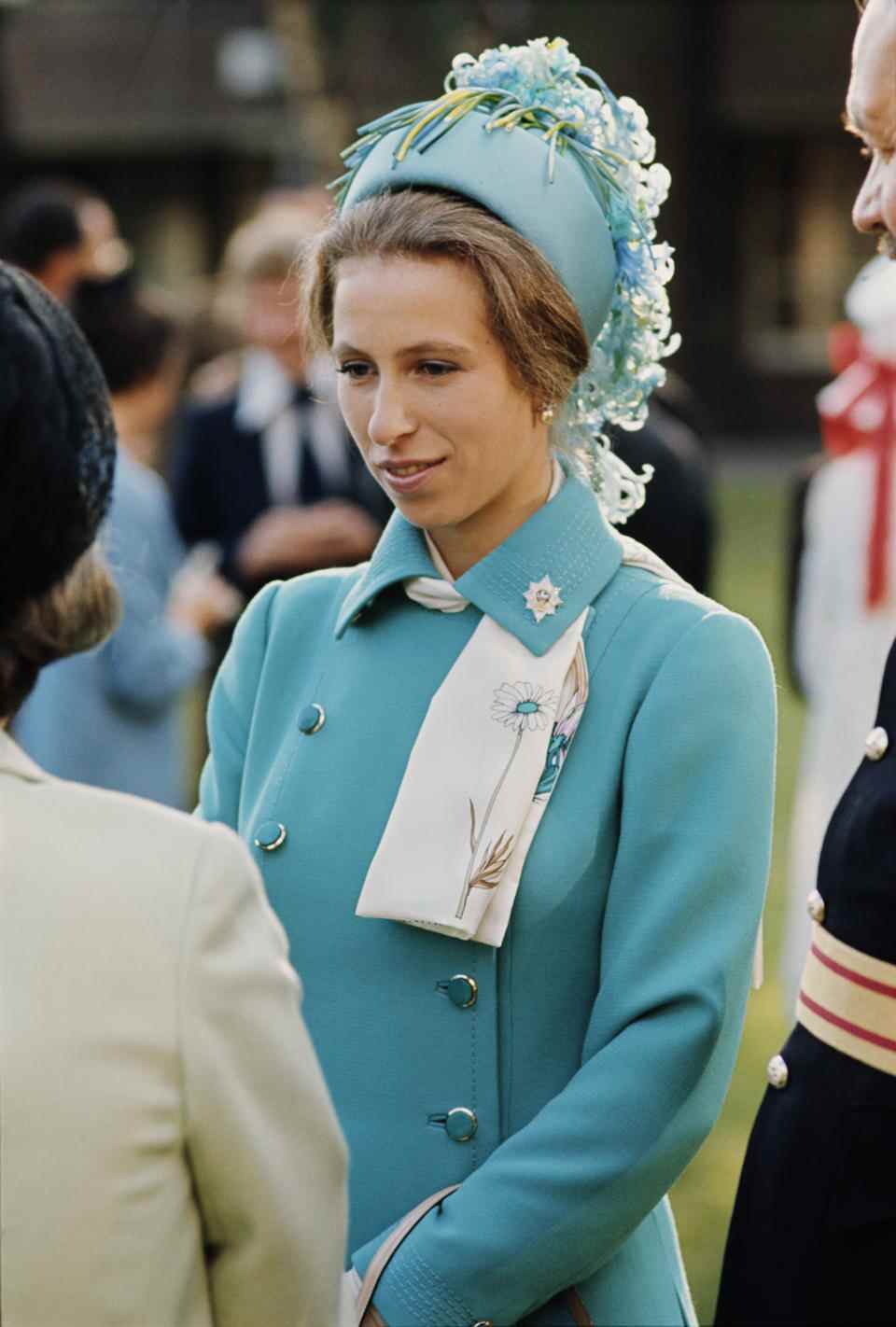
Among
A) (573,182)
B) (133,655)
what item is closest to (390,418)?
(573,182)

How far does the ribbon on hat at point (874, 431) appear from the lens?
5.29 m

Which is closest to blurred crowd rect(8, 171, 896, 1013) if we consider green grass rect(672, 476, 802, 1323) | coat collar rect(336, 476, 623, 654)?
green grass rect(672, 476, 802, 1323)

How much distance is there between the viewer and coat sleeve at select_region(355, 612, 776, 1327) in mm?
2164

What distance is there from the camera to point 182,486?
21.8ft

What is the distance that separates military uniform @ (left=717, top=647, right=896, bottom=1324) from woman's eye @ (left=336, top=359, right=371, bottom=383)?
722mm

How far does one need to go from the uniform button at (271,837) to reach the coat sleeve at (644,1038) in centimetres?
41

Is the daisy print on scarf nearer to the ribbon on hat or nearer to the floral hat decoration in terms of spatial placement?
the floral hat decoration

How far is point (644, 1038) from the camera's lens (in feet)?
7.11

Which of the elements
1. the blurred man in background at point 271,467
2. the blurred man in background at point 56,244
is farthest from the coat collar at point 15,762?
the blurred man in background at point 56,244

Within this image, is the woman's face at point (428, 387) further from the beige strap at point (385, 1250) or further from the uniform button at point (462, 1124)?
the beige strap at point (385, 1250)

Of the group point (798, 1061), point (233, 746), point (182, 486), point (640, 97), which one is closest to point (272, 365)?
point (182, 486)

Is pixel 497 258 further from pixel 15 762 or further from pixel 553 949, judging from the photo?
pixel 15 762

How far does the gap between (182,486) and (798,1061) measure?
489cm

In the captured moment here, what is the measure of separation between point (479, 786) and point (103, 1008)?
29.6 inches
